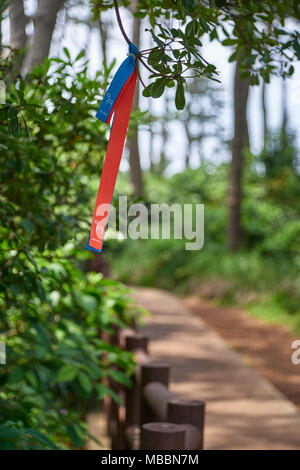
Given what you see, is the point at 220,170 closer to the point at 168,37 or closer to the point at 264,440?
the point at 264,440

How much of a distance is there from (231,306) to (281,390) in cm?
610

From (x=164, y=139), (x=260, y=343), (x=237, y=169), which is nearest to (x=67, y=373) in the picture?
(x=260, y=343)

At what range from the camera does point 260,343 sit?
815cm

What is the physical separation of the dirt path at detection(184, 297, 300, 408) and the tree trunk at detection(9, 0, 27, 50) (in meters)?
3.92

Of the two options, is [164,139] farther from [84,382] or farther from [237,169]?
[84,382]

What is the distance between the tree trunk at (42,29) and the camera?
269cm

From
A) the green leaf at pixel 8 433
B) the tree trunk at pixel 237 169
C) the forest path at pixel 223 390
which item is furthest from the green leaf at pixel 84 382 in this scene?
the tree trunk at pixel 237 169

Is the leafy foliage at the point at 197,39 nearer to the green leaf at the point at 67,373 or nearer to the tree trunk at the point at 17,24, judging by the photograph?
the tree trunk at the point at 17,24

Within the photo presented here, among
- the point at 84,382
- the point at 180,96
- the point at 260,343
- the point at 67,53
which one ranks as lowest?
the point at 84,382

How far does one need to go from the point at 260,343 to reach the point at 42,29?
245 inches

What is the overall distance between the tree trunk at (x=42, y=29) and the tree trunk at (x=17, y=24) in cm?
6

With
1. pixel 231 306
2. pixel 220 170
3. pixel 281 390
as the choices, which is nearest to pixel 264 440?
pixel 281 390

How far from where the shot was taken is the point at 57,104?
2.02m
